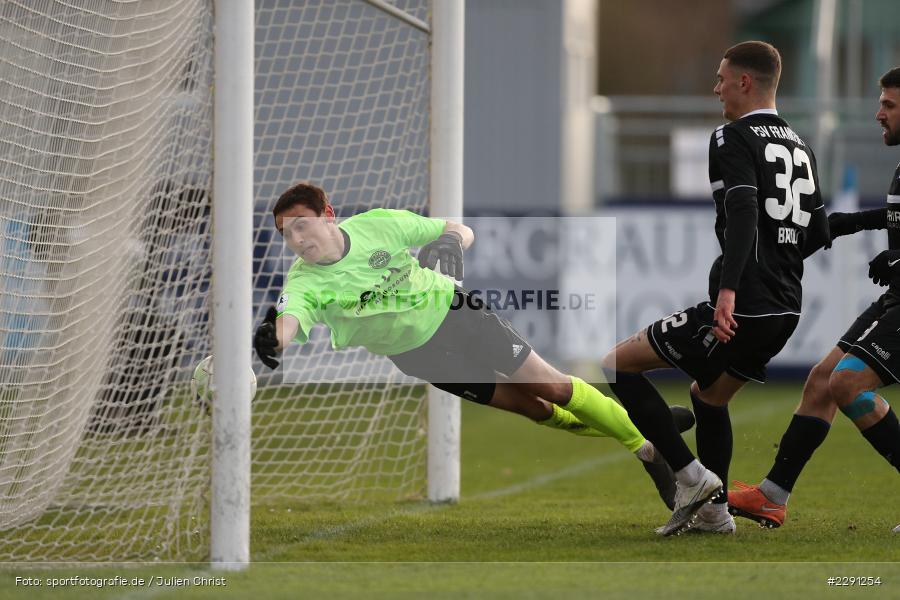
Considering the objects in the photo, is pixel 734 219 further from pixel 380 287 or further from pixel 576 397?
pixel 380 287

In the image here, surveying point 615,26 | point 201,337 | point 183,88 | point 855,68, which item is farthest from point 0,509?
point 615,26

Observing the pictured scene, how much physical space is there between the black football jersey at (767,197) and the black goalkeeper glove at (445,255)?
1.03 metres

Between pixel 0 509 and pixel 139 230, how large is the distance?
1.34 m

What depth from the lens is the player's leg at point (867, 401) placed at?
5297 millimetres

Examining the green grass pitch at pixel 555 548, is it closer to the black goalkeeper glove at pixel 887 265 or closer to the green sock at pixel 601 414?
the green sock at pixel 601 414

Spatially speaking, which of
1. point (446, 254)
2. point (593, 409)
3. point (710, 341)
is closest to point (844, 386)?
point (710, 341)

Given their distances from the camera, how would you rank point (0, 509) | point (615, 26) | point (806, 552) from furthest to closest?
1. point (615, 26)
2. point (0, 509)
3. point (806, 552)

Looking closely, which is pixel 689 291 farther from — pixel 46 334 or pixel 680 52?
pixel 680 52

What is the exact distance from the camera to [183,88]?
18.4 ft

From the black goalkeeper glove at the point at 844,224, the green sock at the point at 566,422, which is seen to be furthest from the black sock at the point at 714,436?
the black goalkeeper glove at the point at 844,224

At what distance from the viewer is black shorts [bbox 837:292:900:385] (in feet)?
17.3

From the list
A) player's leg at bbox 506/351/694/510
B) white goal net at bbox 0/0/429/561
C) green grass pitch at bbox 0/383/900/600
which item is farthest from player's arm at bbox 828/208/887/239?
white goal net at bbox 0/0/429/561

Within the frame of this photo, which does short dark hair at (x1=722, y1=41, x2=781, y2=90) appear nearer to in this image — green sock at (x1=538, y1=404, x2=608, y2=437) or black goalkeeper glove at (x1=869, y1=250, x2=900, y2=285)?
black goalkeeper glove at (x1=869, y1=250, x2=900, y2=285)

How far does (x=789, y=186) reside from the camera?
16.8ft
